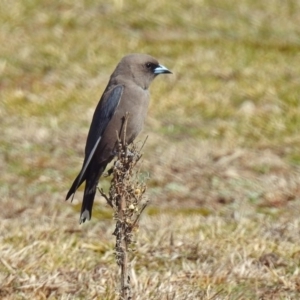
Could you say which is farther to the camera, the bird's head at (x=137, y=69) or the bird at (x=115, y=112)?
the bird's head at (x=137, y=69)

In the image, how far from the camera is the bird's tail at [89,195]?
6.05 metres

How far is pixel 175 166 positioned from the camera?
33.5 ft

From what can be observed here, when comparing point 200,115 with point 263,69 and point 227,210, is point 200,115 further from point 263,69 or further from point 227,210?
point 227,210

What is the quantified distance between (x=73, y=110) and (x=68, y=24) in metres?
4.03

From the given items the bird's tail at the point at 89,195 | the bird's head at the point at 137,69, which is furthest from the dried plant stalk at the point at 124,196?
the bird's head at the point at 137,69

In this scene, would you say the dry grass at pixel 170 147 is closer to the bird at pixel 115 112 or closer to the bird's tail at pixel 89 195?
the bird's tail at pixel 89 195

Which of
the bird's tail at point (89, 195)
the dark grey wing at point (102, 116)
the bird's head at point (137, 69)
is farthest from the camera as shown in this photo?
the bird's head at point (137, 69)

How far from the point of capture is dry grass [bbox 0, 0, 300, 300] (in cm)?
623

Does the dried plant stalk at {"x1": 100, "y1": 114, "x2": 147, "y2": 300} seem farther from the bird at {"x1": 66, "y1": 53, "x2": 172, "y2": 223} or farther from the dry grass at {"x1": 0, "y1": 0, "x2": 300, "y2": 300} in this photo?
the bird at {"x1": 66, "y1": 53, "x2": 172, "y2": 223}

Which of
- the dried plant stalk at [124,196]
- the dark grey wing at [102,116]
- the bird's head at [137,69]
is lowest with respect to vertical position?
the dried plant stalk at [124,196]

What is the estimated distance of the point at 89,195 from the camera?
618cm

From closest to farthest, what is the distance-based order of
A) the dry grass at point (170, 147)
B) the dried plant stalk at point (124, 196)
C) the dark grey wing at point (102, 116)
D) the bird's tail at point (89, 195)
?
the dried plant stalk at point (124, 196) < the bird's tail at point (89, 195) < the dry grass at point (170, 147) < the dark grey wing at point (102, 116)

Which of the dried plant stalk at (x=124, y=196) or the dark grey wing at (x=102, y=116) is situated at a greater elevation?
the dark grey wing at (x=102, y=116)

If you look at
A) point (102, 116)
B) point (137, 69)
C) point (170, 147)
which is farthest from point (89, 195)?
point (170, 147)
